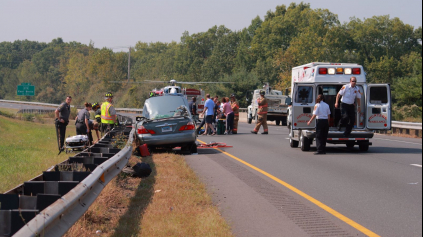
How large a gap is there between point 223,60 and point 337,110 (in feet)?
342

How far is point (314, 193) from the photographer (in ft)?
29.0

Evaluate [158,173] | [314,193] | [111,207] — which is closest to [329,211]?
[314,193]

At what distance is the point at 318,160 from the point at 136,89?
7941cm

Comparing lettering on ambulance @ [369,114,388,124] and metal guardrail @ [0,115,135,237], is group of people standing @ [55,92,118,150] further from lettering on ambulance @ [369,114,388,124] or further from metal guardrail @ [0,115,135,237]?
metal guardrail @ [0,115,135,237]

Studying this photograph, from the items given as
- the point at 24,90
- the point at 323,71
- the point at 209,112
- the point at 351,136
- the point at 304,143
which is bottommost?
the point at 304,143

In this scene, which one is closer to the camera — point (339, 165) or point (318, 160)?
point (339, 165)

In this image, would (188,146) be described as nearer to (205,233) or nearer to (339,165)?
(339,165)

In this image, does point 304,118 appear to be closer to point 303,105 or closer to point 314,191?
point 303,105

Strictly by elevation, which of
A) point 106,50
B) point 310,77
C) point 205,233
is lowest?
point 205,233

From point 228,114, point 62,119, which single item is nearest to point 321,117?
point 62,119

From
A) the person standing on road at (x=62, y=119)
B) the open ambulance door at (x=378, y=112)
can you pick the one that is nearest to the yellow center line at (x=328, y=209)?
the open ambulance door at (x=378, y=112)

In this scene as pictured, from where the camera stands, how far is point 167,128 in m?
15.2

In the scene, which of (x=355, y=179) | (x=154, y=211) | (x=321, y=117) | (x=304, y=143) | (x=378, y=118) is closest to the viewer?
(x=154, y=211)

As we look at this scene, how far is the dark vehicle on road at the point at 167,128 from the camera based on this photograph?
1506 cm
